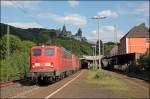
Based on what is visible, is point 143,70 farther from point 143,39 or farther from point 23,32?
point 23,32

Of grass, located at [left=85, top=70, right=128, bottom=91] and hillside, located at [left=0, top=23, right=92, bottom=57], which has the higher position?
hillside, located at [left=0, top=23, right=92, bottom=57]

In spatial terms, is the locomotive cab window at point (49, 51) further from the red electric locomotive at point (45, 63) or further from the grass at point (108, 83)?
the grass at point (108, 83)

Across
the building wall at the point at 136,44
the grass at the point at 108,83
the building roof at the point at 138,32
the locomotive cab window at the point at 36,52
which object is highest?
the building roof at the point at 138,32

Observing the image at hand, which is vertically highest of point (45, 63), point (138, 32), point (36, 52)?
point (138, 32)

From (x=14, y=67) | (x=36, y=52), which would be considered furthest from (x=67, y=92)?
(x=14, y=67)

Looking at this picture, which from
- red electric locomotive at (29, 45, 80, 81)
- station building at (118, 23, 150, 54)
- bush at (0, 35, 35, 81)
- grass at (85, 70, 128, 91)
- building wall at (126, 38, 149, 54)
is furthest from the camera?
building wall at (126, 38, 149, 54)

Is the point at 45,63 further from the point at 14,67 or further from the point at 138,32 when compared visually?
the point at 138,32

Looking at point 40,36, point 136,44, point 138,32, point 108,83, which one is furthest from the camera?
point 138,32

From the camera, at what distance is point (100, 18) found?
182 ft

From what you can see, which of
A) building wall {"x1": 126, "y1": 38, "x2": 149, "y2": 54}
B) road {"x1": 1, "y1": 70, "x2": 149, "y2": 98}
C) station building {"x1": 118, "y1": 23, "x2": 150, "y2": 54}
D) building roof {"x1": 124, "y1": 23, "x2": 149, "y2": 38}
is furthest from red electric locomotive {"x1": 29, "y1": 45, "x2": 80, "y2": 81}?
building roof {"x1": 124, "y1": 23, "x2": 149, "y2": 38}

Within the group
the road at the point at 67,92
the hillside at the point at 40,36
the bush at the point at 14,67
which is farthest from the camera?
the hillside at the point at 40,36

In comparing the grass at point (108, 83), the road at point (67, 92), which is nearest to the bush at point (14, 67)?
the grass at point (108, 83)

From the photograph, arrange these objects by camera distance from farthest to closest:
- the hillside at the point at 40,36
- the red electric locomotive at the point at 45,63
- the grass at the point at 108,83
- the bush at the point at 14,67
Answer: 1. the hillside at the point at 40,36
2. the bush at the point at 14,67
3. the red electric locomotive at the point at 45,63
4. the grass at the point at 108,83

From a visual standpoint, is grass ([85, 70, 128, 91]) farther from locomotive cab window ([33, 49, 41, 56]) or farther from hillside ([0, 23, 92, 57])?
hillside ([0, 23, 92, 57])
